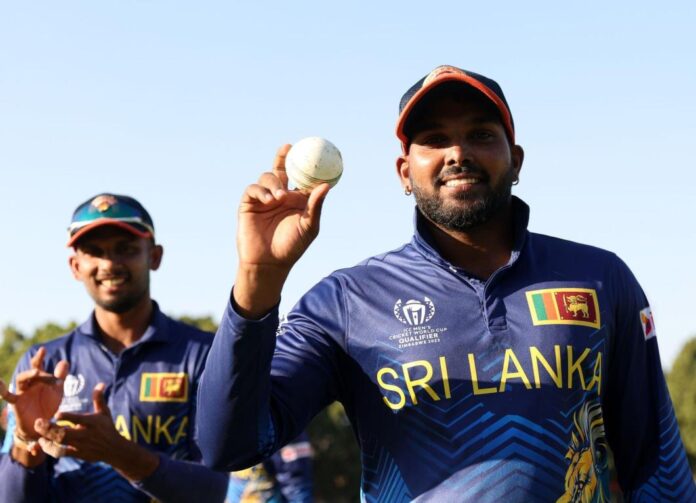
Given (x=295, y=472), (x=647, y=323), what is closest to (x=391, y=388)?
(x=647, y=323)

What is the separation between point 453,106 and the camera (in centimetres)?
429

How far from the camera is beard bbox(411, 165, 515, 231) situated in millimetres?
4191

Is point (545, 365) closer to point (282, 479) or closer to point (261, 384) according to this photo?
point (261, 384)

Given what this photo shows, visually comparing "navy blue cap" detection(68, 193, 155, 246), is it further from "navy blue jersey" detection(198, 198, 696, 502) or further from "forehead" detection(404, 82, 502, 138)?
"forehead" detection(404, 82, 502, 138)

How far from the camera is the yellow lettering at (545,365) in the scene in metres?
3.95

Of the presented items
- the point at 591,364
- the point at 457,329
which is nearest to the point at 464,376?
the point at 457,329

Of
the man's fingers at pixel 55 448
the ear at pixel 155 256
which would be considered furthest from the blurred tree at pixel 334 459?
the man's fingers at pixel 55 448

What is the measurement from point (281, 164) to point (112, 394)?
13.1 feet

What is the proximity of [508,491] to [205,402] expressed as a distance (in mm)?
1004

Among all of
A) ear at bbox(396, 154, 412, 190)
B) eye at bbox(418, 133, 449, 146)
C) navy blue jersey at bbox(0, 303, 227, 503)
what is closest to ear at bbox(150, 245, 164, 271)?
navy blue jersey at bbox(0, 303, 227, 503)

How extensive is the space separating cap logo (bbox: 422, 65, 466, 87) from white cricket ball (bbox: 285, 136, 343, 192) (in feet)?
1.52

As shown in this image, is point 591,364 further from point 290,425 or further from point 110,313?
point 110,313

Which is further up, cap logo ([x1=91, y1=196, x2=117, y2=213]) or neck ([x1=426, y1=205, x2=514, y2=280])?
cap logo ([x1=91, y1=196, x2=117, y2=213])

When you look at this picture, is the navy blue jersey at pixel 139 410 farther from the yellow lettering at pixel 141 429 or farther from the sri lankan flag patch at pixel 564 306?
the sri lankan flag patch at pixel 564 306
